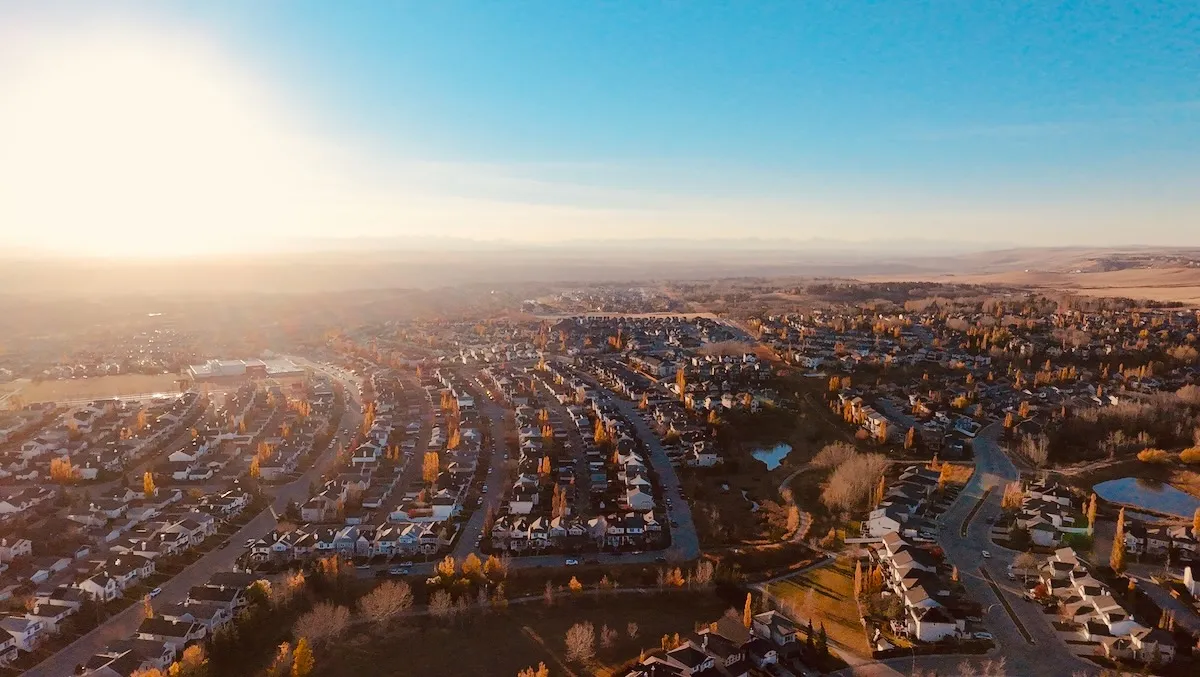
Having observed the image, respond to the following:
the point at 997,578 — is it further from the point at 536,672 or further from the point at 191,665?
the point at 191,665

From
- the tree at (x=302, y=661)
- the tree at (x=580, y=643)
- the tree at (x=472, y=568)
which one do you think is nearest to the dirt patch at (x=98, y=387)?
the tree at (x=472, y=568)

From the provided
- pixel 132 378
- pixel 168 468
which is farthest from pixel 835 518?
pixel 132 378

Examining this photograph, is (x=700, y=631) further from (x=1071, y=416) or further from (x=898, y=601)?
(x=1071, y=416)

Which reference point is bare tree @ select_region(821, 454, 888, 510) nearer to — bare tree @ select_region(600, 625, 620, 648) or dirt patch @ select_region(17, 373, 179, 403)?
bare tree @ select_region(600, 625, 620, 648)

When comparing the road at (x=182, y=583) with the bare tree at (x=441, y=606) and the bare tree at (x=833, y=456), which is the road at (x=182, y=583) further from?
the bare tree at (x=833, y=456)

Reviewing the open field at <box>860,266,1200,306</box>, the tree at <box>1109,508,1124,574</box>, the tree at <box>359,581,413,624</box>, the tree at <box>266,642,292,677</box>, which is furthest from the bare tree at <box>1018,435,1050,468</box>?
the open field at <box>860,266,1200,306</box>
